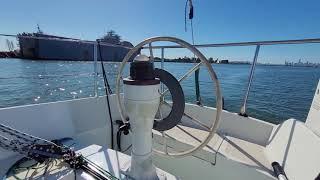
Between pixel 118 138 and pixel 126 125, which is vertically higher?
pixel 126 125

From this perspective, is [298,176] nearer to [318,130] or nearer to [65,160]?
[318,130]

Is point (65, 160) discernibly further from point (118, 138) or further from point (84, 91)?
point (84, 91)

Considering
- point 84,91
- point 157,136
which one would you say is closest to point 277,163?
point 157,136

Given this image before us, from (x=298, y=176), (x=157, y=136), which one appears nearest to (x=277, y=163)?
(x=298, y=176)

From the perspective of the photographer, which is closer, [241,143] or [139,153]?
[139,153]

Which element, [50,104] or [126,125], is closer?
[126,125]

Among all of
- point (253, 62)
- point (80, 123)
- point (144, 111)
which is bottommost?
point (80, 123)

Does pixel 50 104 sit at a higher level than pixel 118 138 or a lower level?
higher

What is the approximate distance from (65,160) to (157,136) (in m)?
0.91

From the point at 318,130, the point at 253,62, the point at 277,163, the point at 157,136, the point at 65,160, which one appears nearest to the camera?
the point at 65,160

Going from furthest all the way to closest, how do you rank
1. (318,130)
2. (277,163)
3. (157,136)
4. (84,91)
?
1. (84,91)
2. (157,136)
3. (277,163)
4. (318,130)

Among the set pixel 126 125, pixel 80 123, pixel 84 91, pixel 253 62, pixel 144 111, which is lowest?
pixel 84 91

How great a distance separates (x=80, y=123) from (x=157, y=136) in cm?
69

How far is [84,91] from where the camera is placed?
871 centimetres
